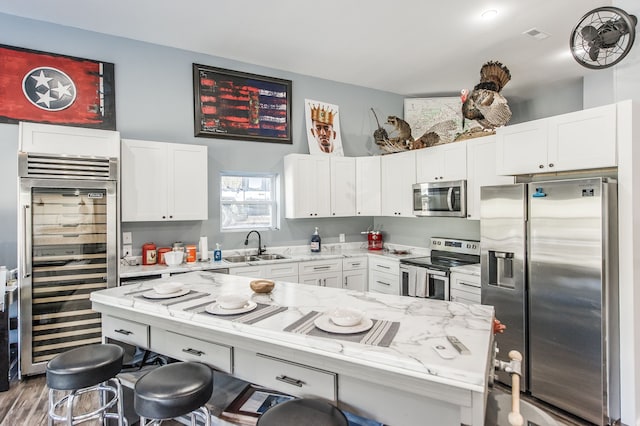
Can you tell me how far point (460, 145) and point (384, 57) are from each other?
139 cm

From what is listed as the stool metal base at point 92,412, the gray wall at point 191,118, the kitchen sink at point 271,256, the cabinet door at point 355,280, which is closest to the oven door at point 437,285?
the gray wall at point 191,118

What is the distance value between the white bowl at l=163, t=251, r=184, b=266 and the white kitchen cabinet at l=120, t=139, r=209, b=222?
1.20ft

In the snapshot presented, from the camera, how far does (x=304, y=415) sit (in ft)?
4.46

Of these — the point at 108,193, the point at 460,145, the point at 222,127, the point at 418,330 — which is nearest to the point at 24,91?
the point at 108,193

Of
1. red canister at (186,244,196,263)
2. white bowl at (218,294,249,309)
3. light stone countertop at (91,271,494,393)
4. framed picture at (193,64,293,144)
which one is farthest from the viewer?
framed picture at (193,64,293,144)

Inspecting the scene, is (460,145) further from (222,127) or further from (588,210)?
(222,127)

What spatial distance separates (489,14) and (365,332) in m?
3.16

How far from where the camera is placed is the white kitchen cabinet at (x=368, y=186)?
194 inches

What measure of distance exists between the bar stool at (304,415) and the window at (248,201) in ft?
10.5

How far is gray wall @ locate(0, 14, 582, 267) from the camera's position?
134 inches

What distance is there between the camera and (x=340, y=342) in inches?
56.3

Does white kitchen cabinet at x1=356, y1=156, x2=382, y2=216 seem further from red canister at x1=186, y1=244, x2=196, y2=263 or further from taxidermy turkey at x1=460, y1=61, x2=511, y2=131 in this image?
red canister at x1=186, y1=244, x2=196, y2=263

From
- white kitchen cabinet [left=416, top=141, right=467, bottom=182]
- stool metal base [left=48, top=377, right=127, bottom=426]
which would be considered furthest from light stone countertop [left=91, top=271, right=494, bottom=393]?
white kitchen cabinet [left=416, top=141, right=467, bottom=182]

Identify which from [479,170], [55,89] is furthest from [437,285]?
[55,89]
